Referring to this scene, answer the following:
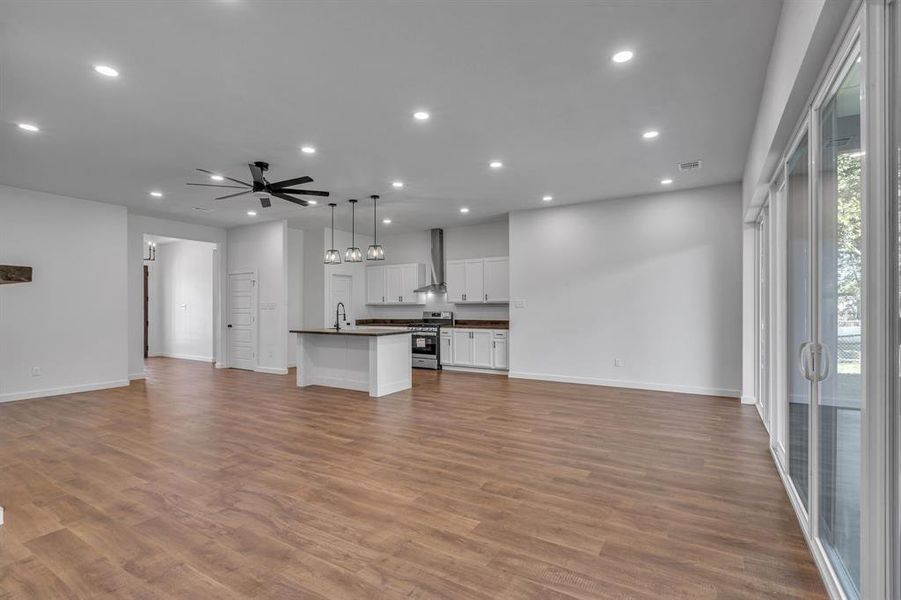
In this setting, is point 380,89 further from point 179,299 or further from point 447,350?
point 179,299

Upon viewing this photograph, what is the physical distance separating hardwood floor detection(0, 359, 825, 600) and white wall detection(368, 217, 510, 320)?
4.08 meters

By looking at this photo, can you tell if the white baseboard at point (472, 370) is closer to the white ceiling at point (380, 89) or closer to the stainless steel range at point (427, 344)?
the stainless steel range at point (427, 344)

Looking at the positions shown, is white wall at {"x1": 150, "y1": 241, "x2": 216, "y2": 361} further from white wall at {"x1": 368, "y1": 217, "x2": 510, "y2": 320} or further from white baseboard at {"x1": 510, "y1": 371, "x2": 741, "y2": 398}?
white baseboard at {"x1": 510, "y1": 371, "x2": 741, "y2": 398}

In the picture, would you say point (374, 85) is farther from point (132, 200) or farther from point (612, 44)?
point (132, 200)

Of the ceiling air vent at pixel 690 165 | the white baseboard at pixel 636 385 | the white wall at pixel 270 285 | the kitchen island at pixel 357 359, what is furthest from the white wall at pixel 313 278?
the ceiling air vent at pixel 690 165

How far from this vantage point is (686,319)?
6.29 meters

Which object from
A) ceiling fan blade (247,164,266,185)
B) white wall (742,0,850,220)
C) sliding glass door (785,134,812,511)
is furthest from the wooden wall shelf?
sliding glass door (785,134,812,511)

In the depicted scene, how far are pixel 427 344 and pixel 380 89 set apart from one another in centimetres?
600

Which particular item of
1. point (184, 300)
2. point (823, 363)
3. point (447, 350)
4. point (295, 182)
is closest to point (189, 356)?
point (184, 300)

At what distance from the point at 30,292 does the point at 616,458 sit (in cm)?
793

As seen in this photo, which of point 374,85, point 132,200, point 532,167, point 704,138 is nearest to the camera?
point 374,85

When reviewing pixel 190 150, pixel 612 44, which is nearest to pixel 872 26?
pixel 612 44

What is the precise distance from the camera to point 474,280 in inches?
345

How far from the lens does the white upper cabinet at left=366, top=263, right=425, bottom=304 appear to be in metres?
9.61
